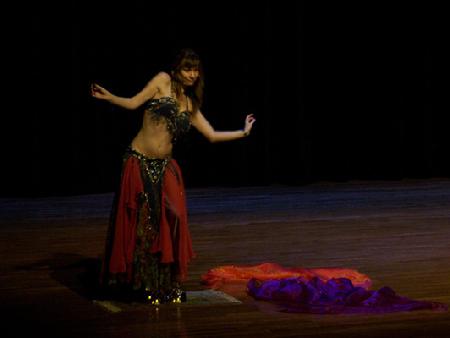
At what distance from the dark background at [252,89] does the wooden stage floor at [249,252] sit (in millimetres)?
366

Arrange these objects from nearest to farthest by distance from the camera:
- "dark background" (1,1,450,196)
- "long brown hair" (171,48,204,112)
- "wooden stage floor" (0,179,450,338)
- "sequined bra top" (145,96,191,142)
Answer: "wooden stage floor" (0,179,450,338) → "long brown hair" (171,48,204,112) → "sequined bra top" (145,96,191,142) → "dark background" (1,1,450,196)

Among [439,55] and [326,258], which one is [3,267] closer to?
[326,258]

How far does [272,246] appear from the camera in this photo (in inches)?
280

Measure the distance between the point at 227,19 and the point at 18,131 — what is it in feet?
8.43

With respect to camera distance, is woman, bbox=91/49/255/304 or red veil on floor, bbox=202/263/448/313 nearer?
red veil on floor, bbox=202/263/448/313

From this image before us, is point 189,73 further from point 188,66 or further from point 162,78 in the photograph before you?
point 162,78

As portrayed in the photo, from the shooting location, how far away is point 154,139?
16.9 feet

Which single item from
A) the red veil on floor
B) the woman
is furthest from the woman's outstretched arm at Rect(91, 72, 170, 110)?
the red veil on floor

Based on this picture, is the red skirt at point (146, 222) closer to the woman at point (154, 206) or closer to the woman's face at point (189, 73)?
the woman at point (154, 206)

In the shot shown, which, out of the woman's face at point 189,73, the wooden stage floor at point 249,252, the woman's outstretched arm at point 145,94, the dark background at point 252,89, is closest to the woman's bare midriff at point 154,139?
the woman's outstretched arm at point 145,94

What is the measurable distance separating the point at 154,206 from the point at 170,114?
0.49 meters

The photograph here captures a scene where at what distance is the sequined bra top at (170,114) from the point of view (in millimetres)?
5141

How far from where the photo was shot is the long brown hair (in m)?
5.04

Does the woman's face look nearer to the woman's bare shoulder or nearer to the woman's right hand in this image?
the woman's bare shoulder
